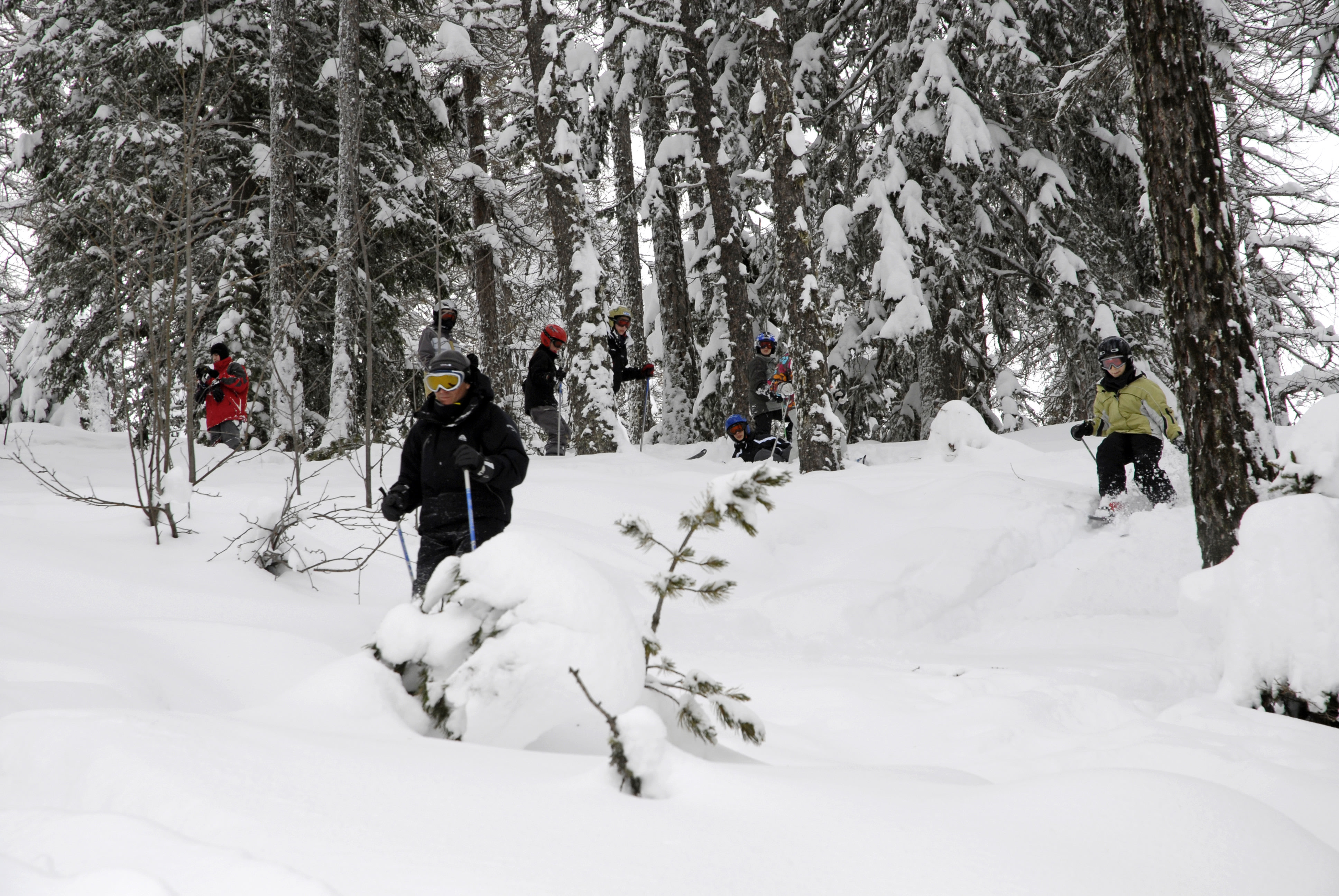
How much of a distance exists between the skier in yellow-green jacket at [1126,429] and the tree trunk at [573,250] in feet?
17.6

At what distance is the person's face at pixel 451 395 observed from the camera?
4.55 meters

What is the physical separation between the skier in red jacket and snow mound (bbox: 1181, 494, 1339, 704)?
10.0 meters

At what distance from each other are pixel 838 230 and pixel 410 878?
10372mm

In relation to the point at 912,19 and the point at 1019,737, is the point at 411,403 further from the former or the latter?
the point at 912,19

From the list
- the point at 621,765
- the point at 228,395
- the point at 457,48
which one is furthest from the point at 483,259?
the point at 621,765

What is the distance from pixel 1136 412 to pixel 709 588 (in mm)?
5918

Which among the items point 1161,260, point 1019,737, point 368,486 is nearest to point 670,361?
point 368,486

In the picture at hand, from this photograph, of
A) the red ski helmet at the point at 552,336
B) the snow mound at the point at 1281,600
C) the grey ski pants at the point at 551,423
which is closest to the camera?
the snow mound at the point at 1281,600

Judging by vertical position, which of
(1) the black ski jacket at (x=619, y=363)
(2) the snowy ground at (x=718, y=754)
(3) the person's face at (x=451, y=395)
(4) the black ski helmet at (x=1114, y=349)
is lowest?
(2) the snowy ground at (x=718, y=754)

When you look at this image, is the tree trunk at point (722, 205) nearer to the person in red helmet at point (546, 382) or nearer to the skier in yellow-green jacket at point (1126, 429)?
the person in red helmet at point (546, 382)

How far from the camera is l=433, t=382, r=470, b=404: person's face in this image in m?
4.55

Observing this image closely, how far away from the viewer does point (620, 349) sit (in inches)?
431

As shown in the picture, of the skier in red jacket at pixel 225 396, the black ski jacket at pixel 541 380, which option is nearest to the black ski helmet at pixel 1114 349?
the black ski jacket at pixel 541 380

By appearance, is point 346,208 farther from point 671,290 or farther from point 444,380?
point 444,380
